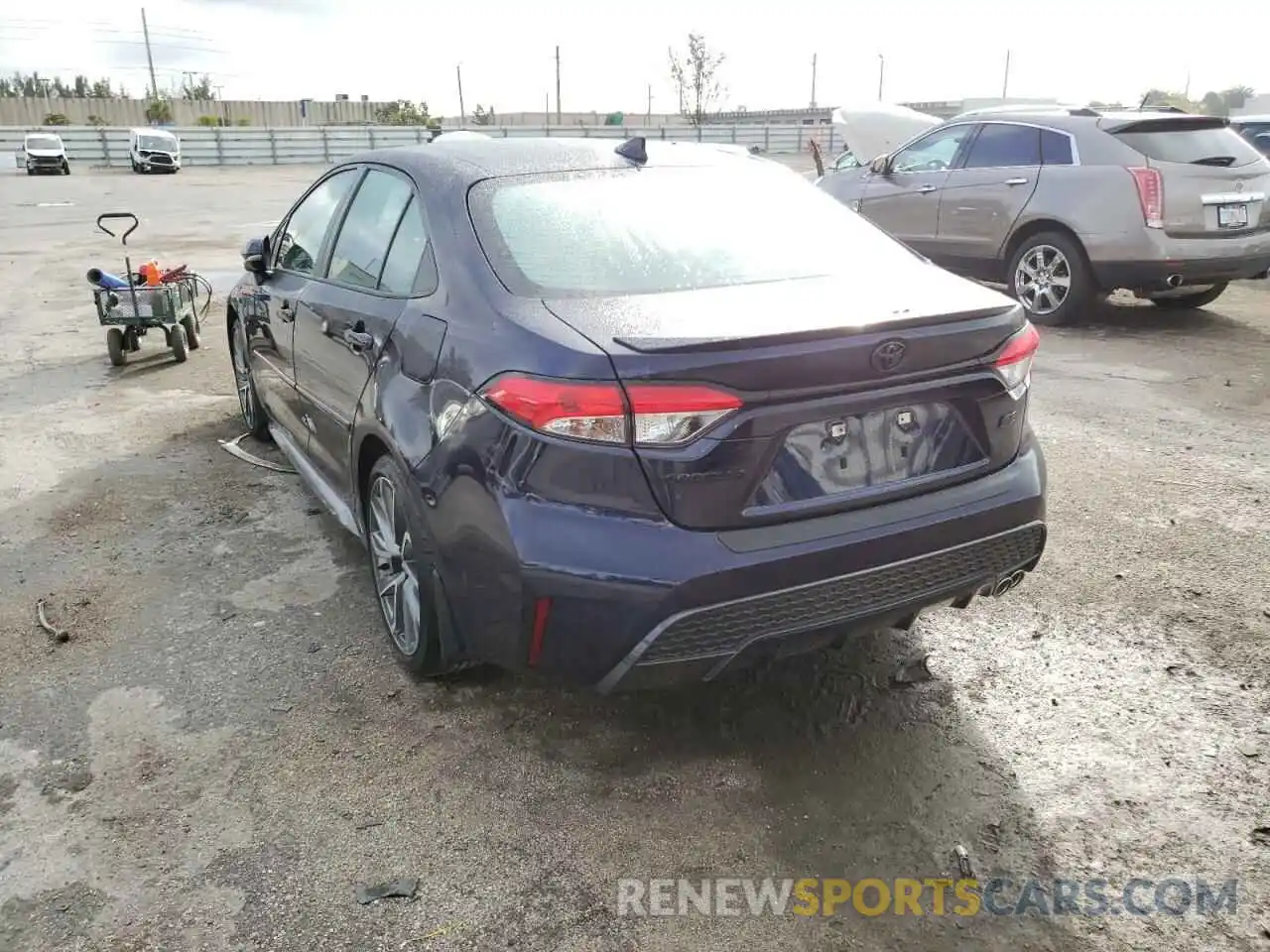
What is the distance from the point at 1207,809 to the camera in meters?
2.58

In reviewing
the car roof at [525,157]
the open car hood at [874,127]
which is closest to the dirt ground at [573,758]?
the car roof at [525,157]

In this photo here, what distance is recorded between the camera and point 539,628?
8.13 ft

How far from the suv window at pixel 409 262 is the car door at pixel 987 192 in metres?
6.69

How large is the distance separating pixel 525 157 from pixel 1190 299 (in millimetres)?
7891

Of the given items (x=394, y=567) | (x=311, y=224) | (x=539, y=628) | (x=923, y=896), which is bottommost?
(x=923, y=896)

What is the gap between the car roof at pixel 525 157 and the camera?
3271 mm

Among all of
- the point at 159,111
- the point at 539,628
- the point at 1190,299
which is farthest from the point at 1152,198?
the point at 159,111

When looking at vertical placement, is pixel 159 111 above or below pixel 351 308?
above

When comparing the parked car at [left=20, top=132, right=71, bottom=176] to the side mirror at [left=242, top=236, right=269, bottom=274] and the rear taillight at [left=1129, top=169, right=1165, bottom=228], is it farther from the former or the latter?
the rear taillight at [left=1129, top=169, right=1165, bottom=228]

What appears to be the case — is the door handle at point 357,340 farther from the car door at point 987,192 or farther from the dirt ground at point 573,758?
the car door at point 987,192

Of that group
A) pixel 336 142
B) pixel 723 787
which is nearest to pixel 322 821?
pixel 723 787

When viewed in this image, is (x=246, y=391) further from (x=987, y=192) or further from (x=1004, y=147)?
(x=1004, y=147)

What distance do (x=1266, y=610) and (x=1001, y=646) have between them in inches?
40.6

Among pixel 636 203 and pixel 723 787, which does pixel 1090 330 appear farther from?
pixel 723 787
